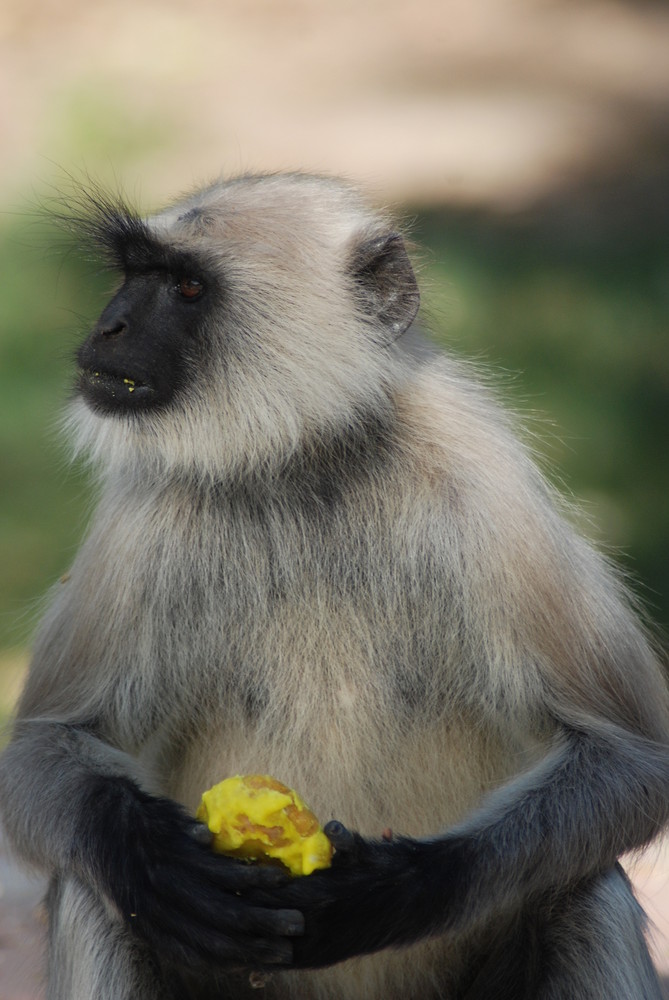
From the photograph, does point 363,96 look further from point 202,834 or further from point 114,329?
point 202,834

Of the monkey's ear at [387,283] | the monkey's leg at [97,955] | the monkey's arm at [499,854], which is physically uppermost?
the monkey's ear at [387,283]

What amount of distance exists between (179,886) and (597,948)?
0.92 meters

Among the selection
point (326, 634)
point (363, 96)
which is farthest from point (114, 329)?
point (363, 96)

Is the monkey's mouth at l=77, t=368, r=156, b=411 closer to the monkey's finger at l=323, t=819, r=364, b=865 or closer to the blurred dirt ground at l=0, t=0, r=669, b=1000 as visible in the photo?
the monkey's finger at l=323, t=819, r=364, b=865

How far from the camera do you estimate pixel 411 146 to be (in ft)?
36.3

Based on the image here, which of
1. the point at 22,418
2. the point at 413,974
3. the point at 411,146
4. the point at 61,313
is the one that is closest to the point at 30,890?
the point at 413,974

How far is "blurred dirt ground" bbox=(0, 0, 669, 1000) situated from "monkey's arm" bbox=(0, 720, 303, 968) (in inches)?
275

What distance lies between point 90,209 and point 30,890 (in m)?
2.33

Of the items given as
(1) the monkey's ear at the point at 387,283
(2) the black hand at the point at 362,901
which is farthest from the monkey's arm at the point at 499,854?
(1) the monkey's ear at the point at 387,283

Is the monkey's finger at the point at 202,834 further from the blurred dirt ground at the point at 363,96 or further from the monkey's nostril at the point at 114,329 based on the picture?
the blurred dirt ground at the point at 363,96

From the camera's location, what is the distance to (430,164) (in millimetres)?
10891

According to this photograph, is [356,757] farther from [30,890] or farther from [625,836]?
[30,890]

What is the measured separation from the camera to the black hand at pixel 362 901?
3049 millimetres

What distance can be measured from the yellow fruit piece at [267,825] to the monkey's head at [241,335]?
2.53 ft
